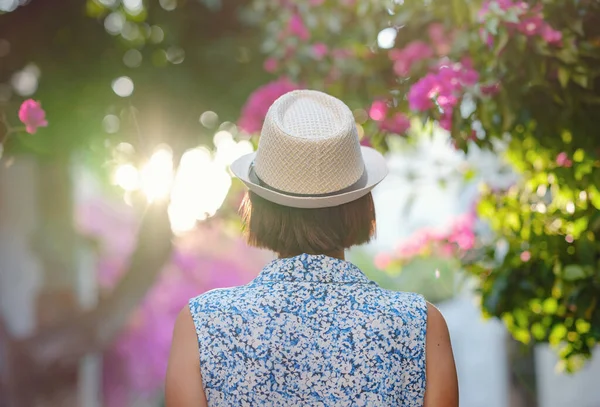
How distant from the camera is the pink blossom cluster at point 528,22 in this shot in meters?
2.74

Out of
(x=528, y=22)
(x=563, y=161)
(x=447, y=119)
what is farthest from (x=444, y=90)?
(x=563, y=161)

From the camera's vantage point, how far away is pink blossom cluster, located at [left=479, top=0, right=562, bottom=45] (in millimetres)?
2738

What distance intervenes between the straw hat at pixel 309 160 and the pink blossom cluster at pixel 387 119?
1680 millimetres

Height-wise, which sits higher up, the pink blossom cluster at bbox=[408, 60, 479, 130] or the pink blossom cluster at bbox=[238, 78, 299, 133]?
the pink blossom cluster at bbox=[408, 60, 479, 130]

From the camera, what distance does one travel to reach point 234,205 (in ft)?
16.5

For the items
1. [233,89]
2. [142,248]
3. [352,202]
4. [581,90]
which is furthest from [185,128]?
[352,202]

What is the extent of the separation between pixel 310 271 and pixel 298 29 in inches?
97.7

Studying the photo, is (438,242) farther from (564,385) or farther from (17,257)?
(17,257)

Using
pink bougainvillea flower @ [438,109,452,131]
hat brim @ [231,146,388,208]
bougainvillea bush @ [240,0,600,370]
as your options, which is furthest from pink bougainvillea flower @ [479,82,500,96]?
hat brim @ [231,146,388,208]

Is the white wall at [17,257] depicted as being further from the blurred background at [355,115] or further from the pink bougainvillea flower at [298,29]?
the pink bougainvillea flower at [298,29]

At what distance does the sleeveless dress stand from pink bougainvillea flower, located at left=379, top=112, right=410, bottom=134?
1.86 meters

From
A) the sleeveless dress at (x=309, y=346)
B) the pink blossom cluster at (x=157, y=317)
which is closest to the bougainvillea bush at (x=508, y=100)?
the sleeveless dress at (x=309, y=346)

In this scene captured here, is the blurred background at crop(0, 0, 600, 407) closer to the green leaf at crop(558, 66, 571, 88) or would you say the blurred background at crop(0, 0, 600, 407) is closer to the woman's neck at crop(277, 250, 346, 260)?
the green leaf at crop(558, 66, 571, 88)

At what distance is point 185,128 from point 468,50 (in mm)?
2186
